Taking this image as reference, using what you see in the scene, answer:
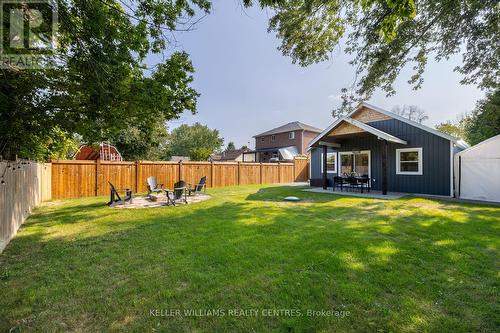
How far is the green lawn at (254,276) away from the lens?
2.39 metres

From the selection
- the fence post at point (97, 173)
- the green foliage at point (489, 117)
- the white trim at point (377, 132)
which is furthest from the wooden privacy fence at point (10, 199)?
the green foliage at point (489, 117)

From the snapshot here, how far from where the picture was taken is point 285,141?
33.5 metres

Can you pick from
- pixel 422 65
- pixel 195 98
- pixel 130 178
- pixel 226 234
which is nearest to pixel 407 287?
pixel 226 234

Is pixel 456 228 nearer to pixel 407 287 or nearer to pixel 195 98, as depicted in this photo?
pixel 407 287

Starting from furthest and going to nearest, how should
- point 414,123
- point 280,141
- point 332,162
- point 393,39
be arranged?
point 280,141 < point 332,162 < point 414,123 < point 393,39

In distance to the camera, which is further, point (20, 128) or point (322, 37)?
point (322, 37)

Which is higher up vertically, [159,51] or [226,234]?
[159,51]

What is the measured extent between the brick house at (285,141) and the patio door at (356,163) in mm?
14693

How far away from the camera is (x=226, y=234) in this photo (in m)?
5.14

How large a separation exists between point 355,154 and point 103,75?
44.2ft

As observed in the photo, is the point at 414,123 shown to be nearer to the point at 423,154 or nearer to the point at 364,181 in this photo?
the point at 423,154

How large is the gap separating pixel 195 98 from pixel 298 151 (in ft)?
89.4

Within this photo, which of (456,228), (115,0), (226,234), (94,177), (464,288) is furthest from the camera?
(94,177)

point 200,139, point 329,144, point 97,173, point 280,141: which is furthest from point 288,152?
point 97,173
